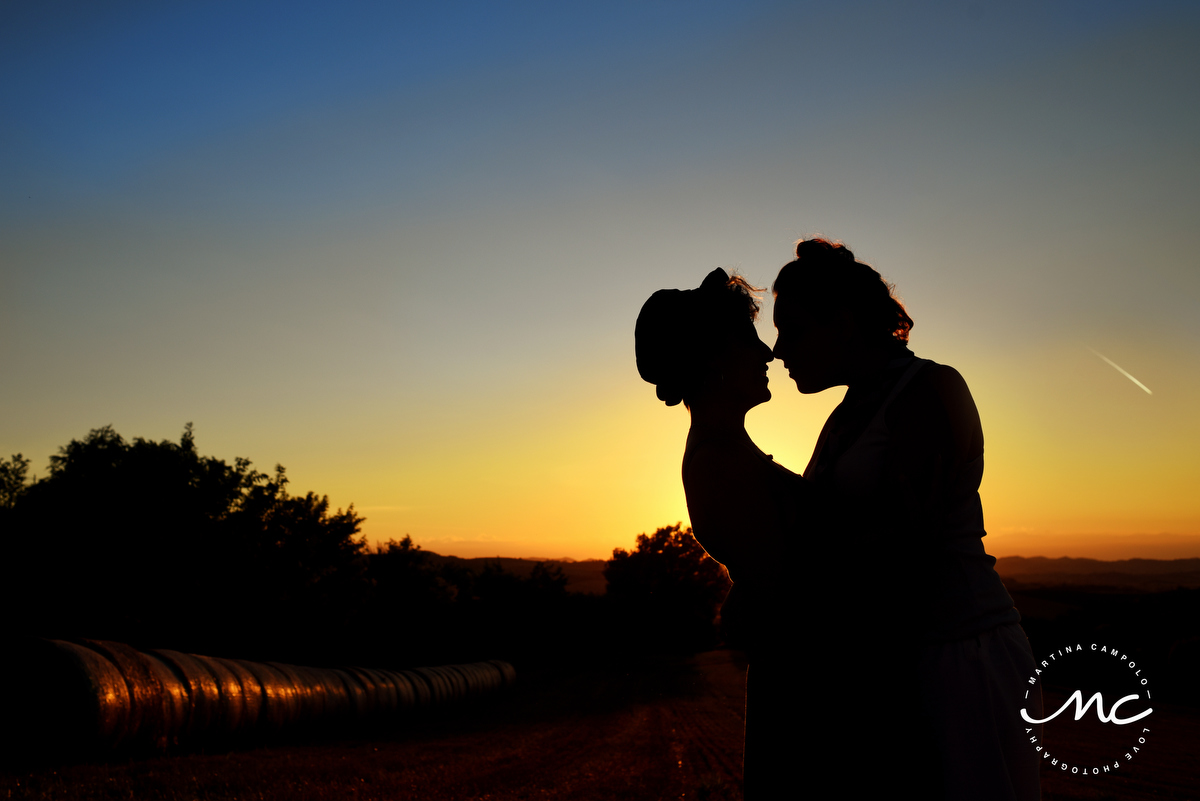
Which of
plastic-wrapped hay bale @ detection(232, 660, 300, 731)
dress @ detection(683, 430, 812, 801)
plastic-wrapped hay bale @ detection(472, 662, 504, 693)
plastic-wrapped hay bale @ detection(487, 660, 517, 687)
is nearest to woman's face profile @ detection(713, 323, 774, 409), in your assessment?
dress @ detection(683, 430, 812, 801)

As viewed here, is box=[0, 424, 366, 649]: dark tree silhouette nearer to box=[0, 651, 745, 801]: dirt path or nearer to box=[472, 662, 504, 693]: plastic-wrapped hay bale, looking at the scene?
box=[472, 662, 504, 693]: plastic-wrapped hay bale

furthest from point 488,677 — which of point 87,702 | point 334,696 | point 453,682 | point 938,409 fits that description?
point 938,409

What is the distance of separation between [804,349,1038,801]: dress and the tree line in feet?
108

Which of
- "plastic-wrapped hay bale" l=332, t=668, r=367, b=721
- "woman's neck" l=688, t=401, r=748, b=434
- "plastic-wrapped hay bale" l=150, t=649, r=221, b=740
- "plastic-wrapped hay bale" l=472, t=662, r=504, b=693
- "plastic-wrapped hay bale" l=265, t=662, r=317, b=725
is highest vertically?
"woman's neck" l=688, t=401, r=748, b=434

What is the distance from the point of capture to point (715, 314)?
2211 mm

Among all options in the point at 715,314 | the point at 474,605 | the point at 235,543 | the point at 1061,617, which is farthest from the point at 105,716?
the point at 474,605

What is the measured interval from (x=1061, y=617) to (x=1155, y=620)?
3.60m

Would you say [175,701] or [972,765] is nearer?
[972,765]

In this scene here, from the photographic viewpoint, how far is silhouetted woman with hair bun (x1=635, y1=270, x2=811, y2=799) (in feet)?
6.22

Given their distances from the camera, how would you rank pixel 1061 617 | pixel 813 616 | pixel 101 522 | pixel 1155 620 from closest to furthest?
1. pixel 813 616
2. pixel 1155 620
3. pixel 1061 617
4. pixel 101 522

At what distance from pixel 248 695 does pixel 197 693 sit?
2.19 meters

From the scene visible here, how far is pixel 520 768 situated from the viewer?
40.6 ft

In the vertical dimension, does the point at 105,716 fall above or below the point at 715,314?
below

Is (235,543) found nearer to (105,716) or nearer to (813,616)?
(105,716)
